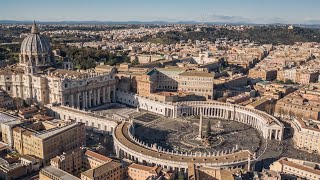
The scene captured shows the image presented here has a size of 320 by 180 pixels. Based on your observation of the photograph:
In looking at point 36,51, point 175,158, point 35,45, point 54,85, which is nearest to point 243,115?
point 175,158

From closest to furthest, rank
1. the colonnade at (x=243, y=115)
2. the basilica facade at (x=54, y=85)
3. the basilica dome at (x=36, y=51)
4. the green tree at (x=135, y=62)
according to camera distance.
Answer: the colonnade at (x=243, y=115)
the basilica facade at (x=54, y=85)
the basilica dome at (x=36, y=51)
the green tree at (x=135, y=62)

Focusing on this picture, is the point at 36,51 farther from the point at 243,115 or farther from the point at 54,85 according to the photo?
the point at 243,115

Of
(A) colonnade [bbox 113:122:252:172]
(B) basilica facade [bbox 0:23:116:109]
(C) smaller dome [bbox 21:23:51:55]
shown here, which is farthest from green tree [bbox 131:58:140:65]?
(A) colonnade [bbox 113:122:252:172]

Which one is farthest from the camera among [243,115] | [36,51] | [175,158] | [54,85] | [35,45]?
[35,45]

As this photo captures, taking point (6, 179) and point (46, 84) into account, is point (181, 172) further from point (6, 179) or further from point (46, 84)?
point (46, 84)

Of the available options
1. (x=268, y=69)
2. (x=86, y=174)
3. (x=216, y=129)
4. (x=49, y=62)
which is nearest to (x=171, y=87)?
(x=216, y=129)

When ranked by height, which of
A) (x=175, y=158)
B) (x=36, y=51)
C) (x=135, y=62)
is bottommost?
(x=175, y=158)

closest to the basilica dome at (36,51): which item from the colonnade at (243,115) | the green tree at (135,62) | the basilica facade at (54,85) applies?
the basilica facade at (54,85)

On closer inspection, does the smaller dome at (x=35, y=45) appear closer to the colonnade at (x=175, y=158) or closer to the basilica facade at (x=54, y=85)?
the basilica facade at (x=54, y=85)
